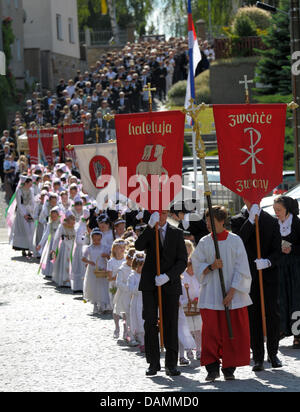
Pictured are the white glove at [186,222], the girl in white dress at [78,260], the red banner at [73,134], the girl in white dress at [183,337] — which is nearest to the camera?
the girl in white dress at [183,337]

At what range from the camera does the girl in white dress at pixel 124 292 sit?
12.7 meters

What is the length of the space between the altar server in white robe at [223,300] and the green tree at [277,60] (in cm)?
2556

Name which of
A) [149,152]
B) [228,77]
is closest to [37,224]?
[149,152]

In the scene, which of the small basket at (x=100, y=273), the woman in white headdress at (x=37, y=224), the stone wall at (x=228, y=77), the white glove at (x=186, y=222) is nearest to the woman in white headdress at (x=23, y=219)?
the woman in white headdress at (x=37, y=224)

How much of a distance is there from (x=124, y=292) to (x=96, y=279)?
2936mm

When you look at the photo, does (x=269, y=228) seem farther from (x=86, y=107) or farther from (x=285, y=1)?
(x=86, y=107)

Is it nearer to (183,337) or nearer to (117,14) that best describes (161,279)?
(183,337)

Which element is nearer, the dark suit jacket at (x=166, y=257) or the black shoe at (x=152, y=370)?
the black shoe at (x=152, y=370)

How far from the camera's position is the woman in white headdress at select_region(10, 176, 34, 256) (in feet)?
76.5

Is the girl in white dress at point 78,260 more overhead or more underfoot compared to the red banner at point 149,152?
more underfoot

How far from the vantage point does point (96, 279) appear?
618 inches

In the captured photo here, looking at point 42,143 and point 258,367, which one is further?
point 42,143

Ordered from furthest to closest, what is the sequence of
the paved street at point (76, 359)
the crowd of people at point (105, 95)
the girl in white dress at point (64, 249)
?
the crowd of people at point (105, 95)
the girl in white dress at point (64, 249)
the paved street at point (76, 359)

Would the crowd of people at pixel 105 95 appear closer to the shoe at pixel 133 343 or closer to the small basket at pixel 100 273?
the small basket at pixel 100 273
